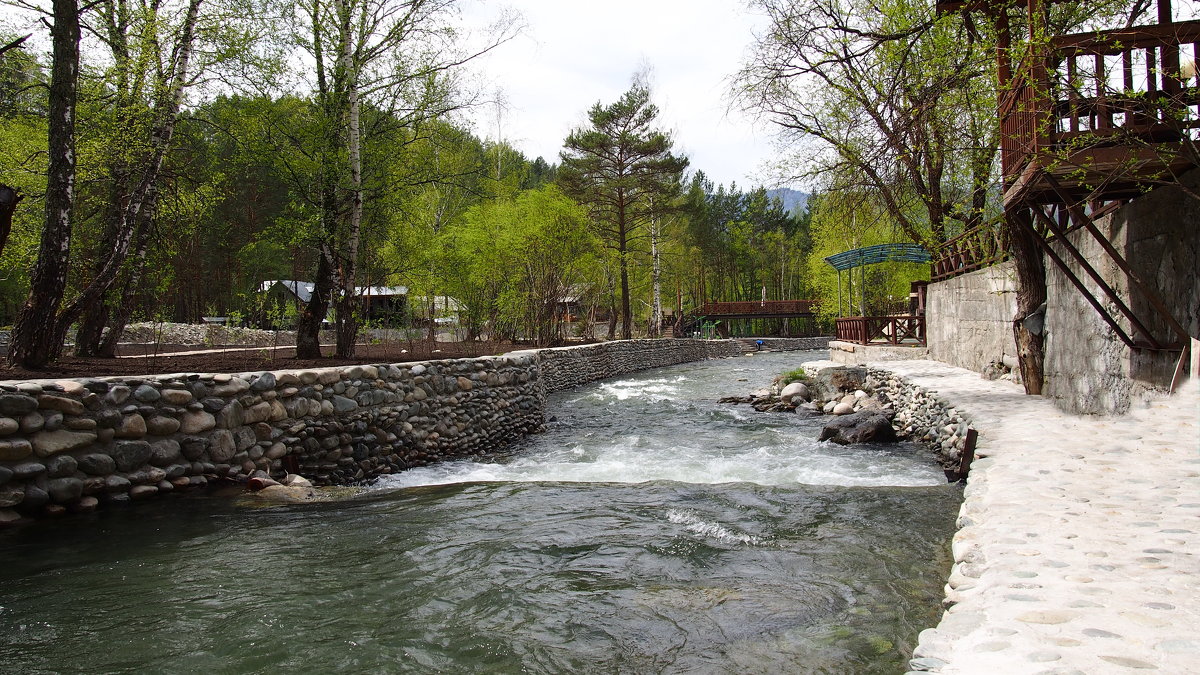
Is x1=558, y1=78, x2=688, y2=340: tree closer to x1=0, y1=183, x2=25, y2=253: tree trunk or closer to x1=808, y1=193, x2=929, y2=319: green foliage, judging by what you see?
x1=808, y1=193, x2=929, y2=319: green foliage

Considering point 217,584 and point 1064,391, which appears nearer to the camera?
point 217,584

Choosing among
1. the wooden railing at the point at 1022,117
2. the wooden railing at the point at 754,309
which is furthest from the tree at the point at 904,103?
the wooden railing at the point at 754,309

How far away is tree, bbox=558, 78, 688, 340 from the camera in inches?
1121

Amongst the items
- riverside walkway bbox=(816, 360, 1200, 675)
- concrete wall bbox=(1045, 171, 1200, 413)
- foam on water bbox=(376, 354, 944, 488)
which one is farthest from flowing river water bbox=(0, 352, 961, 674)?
concrete wall bbox=(1045, 171, 1200, 413)

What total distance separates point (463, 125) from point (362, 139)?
75.6 inches

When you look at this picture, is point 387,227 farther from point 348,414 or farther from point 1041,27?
point 1041,27

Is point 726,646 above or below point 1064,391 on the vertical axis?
below

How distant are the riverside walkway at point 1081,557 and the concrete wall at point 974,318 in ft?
15.5

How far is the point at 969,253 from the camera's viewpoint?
508 inches

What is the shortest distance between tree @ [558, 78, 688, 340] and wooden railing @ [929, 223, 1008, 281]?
14948 millimetres

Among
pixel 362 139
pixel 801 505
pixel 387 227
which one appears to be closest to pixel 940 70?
pixel 801 505

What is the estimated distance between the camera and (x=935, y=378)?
11.2 m

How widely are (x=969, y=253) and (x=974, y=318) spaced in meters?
1.42

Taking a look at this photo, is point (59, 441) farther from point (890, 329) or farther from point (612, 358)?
point (890, 329)
